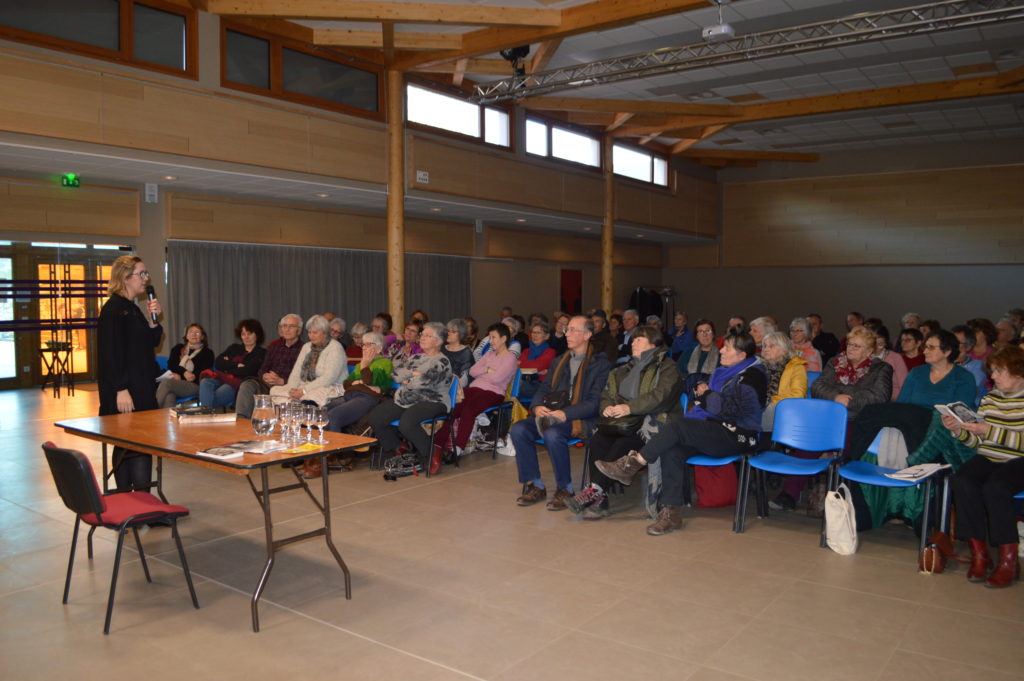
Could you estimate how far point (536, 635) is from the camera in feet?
10.9

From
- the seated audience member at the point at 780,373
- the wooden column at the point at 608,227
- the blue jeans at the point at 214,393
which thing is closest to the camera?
the seated audience member at the point at 780,373

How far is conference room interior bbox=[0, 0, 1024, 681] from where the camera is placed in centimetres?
333

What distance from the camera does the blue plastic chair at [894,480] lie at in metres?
4.17

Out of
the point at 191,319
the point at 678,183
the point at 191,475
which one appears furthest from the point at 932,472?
the point at 678,183

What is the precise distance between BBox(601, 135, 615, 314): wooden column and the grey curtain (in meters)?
2.85

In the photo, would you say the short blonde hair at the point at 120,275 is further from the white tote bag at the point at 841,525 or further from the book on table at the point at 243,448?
the white tote bag at the point at 841,525

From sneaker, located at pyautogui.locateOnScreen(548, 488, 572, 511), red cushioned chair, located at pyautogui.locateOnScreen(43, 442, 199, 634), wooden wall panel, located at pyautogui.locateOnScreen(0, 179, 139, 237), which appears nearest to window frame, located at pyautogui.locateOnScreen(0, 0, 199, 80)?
wooden wall panel, located at pyautogui.locateOnScreen(0, 179, 139, 237)

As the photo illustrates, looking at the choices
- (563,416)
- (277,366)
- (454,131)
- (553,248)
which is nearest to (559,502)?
(563,416)

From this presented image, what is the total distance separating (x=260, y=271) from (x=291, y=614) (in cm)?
774

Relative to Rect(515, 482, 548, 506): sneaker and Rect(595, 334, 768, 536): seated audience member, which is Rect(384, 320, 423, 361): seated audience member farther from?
Rect(595, 334, 768, 536): seated audience member

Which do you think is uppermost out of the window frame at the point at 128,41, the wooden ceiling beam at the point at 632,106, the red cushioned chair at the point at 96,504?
the wooden ceiling beam at the point at 632,106

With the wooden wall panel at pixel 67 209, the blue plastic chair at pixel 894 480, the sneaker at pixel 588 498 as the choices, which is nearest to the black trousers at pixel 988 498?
the blue plastic chair at pixel 894 480

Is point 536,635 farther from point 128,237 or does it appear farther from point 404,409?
point 128,237

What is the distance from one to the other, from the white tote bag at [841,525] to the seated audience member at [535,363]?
337 cm
